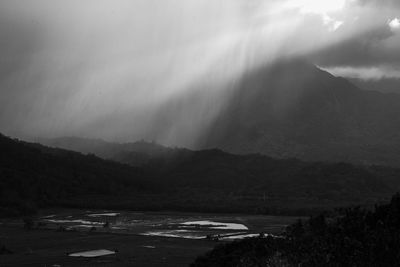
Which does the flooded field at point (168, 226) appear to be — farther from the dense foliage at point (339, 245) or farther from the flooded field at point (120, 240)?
the dense foliage at point (339, 245)

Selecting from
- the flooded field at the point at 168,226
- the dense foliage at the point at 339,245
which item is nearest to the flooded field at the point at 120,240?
the flooded field at the point at 168,226

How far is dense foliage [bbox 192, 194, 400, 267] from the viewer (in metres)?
26.3

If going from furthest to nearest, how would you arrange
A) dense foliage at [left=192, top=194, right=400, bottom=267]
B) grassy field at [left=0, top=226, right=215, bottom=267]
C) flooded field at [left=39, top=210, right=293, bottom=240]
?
flooded field at [left=39, top=210, right=293, bottom=240] < grassy field at [left=0, top=226, right=215, bottom=267] < dense foliage at [left=192, top=194, right=400, bottom=267]

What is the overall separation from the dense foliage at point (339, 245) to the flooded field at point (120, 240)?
1133 inches

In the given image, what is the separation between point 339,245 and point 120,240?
279ft

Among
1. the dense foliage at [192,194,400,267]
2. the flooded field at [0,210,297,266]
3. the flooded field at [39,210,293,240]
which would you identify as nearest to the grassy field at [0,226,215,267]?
the flooded field at [0,210,297,266]

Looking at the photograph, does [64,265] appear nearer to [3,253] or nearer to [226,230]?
[3,253]

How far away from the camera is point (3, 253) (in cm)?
9169

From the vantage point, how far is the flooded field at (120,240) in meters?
83.6

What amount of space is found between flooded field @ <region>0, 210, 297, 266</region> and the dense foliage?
94.4ft

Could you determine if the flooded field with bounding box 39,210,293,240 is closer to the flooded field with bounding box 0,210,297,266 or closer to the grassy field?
the flooded field with bounding box 0,210,297,266

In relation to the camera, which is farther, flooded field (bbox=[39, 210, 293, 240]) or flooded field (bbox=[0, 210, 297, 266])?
flooded field (bbox=[39, 210, 293, 240])

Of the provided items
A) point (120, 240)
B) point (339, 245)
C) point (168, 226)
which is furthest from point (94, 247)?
point (339, 245)

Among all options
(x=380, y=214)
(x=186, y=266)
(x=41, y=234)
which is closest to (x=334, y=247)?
(x=380, y=214)
